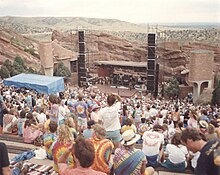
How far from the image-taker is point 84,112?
5.40 m

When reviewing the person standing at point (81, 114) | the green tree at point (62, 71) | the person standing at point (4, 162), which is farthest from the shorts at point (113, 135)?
the green tree at point (62, 71)

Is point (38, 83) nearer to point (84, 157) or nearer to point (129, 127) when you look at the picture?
point (129, 127)

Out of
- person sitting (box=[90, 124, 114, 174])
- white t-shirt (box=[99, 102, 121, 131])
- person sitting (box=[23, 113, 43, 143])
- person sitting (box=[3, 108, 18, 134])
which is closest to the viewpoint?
person sitting (box=[90, 124, 114, 174])

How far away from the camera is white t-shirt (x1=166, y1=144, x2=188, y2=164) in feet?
12.1

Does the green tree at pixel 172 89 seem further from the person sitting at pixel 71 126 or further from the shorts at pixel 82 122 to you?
the person sitting at pixel 71 126

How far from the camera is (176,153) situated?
373 centimetres

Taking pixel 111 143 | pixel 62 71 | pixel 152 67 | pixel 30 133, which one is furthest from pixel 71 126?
pixel 62 71

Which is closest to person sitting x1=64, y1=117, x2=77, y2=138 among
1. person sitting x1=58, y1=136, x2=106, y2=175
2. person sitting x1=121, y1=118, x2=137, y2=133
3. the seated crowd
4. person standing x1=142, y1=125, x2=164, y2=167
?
the seated crowd

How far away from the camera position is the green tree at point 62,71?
29.6m

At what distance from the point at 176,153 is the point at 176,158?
0.20 ft

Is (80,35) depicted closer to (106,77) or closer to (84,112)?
(106,77)

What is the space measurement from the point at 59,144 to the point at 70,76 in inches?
1050

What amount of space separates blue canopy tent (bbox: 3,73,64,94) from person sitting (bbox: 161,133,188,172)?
1058cm

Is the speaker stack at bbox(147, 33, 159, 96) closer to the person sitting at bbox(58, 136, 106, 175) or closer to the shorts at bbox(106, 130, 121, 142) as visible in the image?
the shorts at bbox(106, 130, 121, 142)
